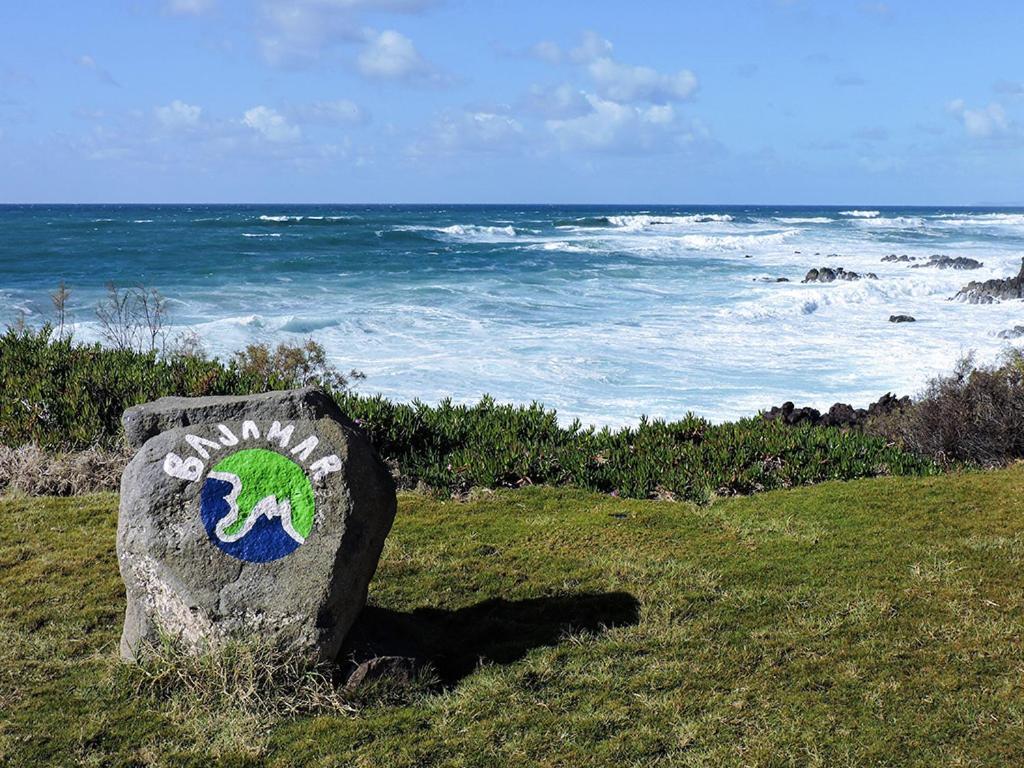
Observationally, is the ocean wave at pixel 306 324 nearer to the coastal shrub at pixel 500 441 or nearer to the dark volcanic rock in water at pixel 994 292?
the coastal shrub at pixel 500 441

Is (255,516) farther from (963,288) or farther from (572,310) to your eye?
(963,288)

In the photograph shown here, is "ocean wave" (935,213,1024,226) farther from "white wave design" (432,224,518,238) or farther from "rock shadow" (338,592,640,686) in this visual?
"rock shadow" (338,592,640,686)

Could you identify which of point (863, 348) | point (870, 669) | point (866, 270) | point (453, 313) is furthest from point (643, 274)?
point (870, 669)

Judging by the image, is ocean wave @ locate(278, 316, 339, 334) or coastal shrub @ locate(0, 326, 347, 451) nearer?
coastal shrub @ locate(0, 326, 347, 451)

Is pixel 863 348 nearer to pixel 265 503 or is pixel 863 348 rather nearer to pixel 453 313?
pixel 453 313

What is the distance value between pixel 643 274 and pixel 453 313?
16002 mm

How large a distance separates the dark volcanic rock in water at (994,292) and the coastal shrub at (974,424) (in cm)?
2551

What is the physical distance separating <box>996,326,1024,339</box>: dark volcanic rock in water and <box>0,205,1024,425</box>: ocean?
0.27m

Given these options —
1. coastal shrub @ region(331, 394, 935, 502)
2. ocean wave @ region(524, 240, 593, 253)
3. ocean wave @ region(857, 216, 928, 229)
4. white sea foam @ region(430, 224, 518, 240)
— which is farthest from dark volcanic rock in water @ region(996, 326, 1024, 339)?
ocean wave @ region(857, 216, 928, 229)

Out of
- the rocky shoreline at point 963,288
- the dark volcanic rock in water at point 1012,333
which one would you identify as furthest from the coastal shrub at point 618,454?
the rocky shoreline at point 963,288

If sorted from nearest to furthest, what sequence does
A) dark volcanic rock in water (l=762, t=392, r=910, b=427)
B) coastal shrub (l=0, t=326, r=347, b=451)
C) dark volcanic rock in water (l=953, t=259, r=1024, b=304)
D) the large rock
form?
the large rock → coastal shrub (l=0, t=326, r=347, b=451) → dark volcanic rock in water (l=762, t=392, r=910, b=427) → dark volcanic rock in water (l=953, t=259, r=1024, b=304)

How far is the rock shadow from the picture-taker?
16.5 feet

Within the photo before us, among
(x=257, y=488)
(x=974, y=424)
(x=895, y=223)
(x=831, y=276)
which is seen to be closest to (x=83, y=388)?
(x=257, y=488)

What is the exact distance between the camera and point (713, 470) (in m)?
8.41
